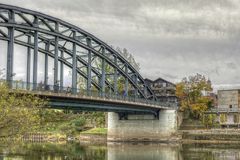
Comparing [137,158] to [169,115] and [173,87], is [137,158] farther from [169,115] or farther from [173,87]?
[173,87]

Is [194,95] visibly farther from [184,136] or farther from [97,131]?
[97,131]

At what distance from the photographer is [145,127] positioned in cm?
10894

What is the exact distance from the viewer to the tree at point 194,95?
11588cm

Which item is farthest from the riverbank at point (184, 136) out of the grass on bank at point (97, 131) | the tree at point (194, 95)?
the tree at point (194, 95)

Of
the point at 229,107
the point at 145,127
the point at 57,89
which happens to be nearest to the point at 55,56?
the point at 57,89

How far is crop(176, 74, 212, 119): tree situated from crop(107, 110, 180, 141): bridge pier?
7.07 m

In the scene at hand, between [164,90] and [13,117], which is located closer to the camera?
[13,117]

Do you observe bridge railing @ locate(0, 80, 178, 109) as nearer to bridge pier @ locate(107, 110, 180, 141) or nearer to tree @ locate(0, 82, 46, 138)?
tree @ locate(0, 82, 46, 138)

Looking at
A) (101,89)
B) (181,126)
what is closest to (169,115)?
(181,126)

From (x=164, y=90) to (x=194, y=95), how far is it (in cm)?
2024

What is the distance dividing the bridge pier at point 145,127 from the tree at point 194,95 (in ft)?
23.2

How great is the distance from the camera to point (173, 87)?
5443 inches

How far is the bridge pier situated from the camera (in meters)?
108

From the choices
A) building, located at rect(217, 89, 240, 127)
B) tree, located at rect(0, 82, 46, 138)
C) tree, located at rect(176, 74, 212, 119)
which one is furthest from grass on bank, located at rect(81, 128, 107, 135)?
tree, located at rect(0, 82, 46, 138)
